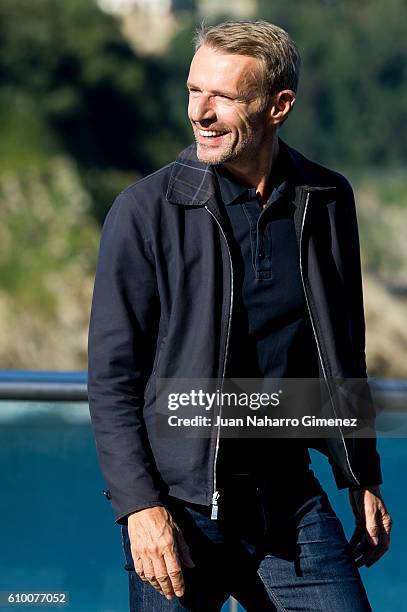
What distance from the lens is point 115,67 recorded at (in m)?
33.8

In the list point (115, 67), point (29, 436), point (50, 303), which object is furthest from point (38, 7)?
point (29, 436)

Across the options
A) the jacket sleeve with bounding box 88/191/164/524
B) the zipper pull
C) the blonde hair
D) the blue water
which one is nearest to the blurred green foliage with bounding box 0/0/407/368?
the blonde hair

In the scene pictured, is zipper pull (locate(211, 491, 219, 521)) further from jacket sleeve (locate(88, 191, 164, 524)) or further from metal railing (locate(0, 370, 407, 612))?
metal railing (locate(0, 370, 407, 612))

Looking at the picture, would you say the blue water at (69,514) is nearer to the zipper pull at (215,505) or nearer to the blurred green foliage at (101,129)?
the zipper pull at (215,505)

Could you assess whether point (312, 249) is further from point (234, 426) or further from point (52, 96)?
point (52, 96)

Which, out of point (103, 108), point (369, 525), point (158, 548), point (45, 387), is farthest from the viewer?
point (103, 108)

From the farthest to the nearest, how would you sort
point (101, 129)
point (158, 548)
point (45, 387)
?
1. point (101, 129)
2. point (45, 387)
3. point (158, 548)

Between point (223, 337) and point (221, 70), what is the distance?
500 mm

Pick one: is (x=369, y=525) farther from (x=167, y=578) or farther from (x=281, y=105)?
(x=281, y=105)

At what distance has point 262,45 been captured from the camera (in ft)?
7.32

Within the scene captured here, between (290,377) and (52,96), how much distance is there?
3142cm

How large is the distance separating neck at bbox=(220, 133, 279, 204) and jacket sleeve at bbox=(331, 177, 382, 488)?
177 mm

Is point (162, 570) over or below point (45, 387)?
below

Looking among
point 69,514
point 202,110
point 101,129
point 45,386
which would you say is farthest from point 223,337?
point 101,129
